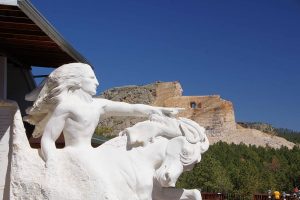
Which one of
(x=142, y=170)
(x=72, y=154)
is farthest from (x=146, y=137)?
(x=72, y=154)

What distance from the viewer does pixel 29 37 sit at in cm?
448

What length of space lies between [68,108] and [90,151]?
14.5 inches

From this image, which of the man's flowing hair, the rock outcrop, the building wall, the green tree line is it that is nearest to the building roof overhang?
the man's flowing hair

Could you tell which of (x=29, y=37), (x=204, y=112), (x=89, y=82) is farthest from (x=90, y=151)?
(x=204, y=112)

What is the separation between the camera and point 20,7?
11.1 ft

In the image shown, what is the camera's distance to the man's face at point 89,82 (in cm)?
367

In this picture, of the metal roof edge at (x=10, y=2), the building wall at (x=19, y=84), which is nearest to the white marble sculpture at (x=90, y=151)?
the metal roof edge at (x=10, y=2)

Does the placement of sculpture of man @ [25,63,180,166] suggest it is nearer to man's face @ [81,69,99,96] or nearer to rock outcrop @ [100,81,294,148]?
man's face @ [81,69,99,96]

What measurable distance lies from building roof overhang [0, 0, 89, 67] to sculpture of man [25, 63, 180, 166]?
1.66 feet

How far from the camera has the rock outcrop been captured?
4217cm

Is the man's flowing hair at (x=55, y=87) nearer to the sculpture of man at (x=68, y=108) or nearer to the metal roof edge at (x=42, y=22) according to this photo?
the sculpture of man at (x=68, y=108)

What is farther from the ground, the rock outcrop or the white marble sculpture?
the rock outcrop

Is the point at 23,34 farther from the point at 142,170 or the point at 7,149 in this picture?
the point at 142,170

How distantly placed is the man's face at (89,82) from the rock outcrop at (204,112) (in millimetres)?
36366
